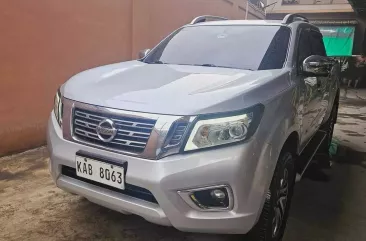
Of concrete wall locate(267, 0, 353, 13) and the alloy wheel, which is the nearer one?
the alloy wheel

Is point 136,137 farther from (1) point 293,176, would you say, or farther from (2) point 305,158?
(2) point 305,158

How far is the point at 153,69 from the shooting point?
2.77 metres

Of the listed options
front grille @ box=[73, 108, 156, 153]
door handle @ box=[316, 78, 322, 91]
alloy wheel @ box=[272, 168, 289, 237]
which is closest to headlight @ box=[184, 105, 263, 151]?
front grille @ box=[73, 108, 156, 153]

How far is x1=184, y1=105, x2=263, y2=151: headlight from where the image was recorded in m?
1.86

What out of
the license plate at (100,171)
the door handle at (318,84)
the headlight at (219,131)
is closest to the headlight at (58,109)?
the license plate at (100,171)

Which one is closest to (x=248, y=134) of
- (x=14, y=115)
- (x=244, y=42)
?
(x=244, y=42)

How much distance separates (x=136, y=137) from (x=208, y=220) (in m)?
0.58

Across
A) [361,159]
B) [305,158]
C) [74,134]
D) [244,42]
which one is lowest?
[361,159]

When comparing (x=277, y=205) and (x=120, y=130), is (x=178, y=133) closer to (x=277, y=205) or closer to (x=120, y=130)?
(x=120, y=130)

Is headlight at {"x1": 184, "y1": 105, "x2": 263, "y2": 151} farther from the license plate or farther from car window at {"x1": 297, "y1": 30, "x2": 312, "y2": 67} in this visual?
car window at {"x1": 297, "y1": 30, "x2": 312, "y2": 67}

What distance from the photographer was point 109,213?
286 cm

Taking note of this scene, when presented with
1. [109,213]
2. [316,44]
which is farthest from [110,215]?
[316,44]

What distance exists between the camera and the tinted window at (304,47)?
2.99 m

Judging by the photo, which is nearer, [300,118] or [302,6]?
[300,118]
